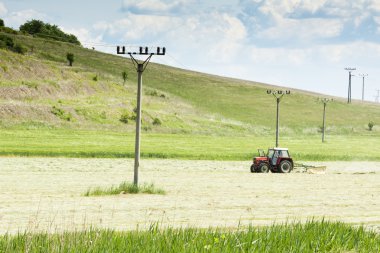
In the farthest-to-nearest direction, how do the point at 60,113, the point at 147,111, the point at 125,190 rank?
the point at 147,111 → the point at 60,113 → the point at 125,190

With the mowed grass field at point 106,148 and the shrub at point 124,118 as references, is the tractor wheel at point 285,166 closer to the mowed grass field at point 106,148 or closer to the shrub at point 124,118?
the mowed grass field at point 106,148

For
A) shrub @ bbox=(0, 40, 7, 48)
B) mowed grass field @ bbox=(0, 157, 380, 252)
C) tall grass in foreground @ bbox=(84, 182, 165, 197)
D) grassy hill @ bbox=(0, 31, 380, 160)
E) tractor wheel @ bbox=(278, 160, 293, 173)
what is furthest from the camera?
shrub @ bbox=(0, 40, 7, 48)

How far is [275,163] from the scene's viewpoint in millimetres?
48219

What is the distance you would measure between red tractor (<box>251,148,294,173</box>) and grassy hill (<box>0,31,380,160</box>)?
1538cm

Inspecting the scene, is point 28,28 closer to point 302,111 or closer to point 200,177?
point 302,111

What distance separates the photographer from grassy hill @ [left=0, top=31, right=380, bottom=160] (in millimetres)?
77688

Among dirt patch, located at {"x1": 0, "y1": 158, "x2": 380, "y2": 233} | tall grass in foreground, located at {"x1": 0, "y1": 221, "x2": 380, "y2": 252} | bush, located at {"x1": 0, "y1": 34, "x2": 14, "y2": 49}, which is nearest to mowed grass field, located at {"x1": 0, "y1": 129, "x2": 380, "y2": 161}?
dirt patch, located at {"x1": 0, "y1": 158, "x2": 380, "y2": 233}

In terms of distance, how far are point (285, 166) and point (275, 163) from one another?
0.77 meters

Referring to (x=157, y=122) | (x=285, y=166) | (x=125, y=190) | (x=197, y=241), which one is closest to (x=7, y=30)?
(x=157, y=122)

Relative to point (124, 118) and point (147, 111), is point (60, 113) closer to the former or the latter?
point (124, 118)

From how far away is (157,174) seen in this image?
44594 mm

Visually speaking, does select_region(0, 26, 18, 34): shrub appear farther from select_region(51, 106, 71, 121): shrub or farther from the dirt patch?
the dirt patch

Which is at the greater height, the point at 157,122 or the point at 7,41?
the point at 7,41

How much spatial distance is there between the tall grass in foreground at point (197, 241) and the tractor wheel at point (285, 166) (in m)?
30.5
